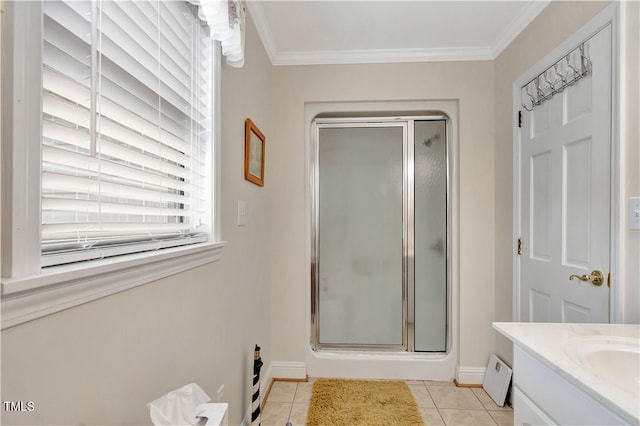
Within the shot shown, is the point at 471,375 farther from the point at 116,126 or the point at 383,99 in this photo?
the point at 116,126

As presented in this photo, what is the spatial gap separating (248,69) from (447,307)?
2.29 meters

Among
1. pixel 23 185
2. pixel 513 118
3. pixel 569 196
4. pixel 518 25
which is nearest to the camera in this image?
pixel 23 185

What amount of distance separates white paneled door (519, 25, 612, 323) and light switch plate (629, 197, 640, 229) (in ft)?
0.34

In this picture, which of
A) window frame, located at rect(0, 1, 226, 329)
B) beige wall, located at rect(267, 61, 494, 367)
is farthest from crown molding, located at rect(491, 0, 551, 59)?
window frame, located at rect(0, 1, 226, 329)

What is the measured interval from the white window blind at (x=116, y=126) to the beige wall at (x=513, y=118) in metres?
1.78

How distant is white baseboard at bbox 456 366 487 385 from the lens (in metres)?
2.28

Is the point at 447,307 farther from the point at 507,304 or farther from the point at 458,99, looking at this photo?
the point at 458,99

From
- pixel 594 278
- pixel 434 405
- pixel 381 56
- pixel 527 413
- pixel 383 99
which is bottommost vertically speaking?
pixel 434 405

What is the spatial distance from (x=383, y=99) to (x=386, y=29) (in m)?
0.49

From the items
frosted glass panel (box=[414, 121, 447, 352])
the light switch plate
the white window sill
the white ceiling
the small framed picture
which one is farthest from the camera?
frosted glass panel (box=[414, 121, 447, 352])

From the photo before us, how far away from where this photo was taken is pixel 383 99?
238 centimetres

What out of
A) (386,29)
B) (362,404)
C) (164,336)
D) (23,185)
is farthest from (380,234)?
(23,185)

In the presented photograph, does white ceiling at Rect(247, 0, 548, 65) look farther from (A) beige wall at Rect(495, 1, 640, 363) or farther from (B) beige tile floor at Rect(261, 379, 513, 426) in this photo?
(B) beige tile floor at Rect(261, 379, 513, 426)

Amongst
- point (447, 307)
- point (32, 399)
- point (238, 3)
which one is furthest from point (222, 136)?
point (447, 307)
